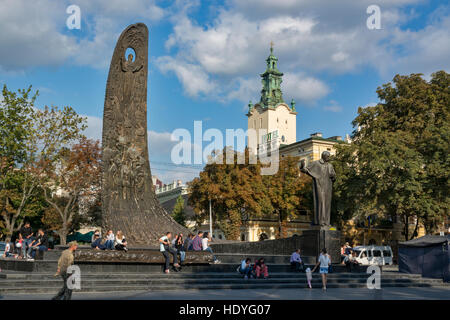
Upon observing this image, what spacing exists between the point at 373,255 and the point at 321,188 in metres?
19.8

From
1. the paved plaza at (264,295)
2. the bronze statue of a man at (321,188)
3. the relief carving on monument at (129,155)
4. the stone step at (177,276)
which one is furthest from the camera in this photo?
the relief carving on monument at (129,155)

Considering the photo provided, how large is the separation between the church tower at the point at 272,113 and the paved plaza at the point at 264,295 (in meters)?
57.8

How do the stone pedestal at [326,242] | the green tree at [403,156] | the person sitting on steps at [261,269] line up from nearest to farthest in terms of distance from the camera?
the person sitting on steps at [261,269]
the stone pedestal at [326,242]
the green tree at [403,156]

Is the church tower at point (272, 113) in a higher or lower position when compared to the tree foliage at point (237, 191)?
higher

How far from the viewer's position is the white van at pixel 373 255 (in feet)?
110

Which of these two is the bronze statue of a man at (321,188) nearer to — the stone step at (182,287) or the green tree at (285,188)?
the stone step at (182,287)

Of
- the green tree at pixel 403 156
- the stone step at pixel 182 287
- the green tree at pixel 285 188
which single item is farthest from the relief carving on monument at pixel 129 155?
the green tree at pixel 285 188

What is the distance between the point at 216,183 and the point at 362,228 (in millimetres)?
17951

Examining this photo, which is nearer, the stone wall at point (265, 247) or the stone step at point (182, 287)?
the stone step at point (182, 287)

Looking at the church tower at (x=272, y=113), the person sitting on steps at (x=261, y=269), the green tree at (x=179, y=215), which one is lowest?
the person sitting on steps at (x=261, y=269)

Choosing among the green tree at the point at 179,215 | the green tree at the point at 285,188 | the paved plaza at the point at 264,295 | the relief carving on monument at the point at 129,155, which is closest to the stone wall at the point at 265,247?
the relief carving on monument at the point at 129,155

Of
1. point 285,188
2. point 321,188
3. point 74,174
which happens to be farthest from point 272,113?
point 321,188

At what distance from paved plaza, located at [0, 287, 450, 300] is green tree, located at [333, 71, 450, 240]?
1744 centimetres
